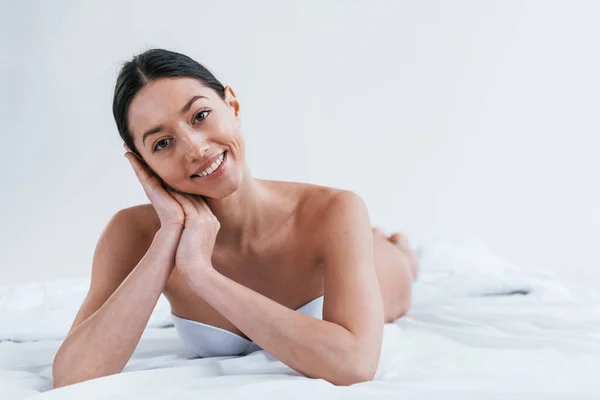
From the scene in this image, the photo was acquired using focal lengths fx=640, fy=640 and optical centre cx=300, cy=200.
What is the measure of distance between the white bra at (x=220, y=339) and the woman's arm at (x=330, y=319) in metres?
0.26

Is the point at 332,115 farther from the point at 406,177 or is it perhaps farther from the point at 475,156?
the point at 475,156

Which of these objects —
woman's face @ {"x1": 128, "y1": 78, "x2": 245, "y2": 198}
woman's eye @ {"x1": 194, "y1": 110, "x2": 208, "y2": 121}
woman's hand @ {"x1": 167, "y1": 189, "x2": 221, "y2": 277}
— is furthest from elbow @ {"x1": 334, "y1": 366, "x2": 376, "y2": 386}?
woman's eye @ {"x1": 194, "y1": 110, "x2": 208, "y2": 121}

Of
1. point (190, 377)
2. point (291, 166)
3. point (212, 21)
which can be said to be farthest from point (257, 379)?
point (212, 21)

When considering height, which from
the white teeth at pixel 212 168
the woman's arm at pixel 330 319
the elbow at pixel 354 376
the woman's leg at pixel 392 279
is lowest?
the woman's leg at pixel 392 279

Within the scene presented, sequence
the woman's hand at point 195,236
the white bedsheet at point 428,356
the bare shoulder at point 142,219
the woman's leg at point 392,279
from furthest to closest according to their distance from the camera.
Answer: the woman's leg at point 392,279 < the bare shoulder at point 142,219 < the woman's hand at point 195,236 < the white bedsheet at point 428,356

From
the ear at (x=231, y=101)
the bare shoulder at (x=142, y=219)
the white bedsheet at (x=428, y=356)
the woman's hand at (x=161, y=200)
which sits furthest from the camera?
the bare shoulder at (x=142, y=219)

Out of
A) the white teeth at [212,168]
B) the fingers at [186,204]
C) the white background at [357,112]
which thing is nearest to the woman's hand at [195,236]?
the fingers at [186,204]

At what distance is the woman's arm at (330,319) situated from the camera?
138cm

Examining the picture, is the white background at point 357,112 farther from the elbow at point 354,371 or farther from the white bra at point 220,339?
the elbow at point 354,371

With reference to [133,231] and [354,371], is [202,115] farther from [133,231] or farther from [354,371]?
[354,371]

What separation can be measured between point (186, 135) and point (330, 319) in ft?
1.85

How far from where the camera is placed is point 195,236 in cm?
161

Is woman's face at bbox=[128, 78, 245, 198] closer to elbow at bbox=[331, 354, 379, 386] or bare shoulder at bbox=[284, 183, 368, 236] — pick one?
bare shoulder at bbox=[284, 183, 368, 236]

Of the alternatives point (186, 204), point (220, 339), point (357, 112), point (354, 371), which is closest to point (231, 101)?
point (186, 204)
